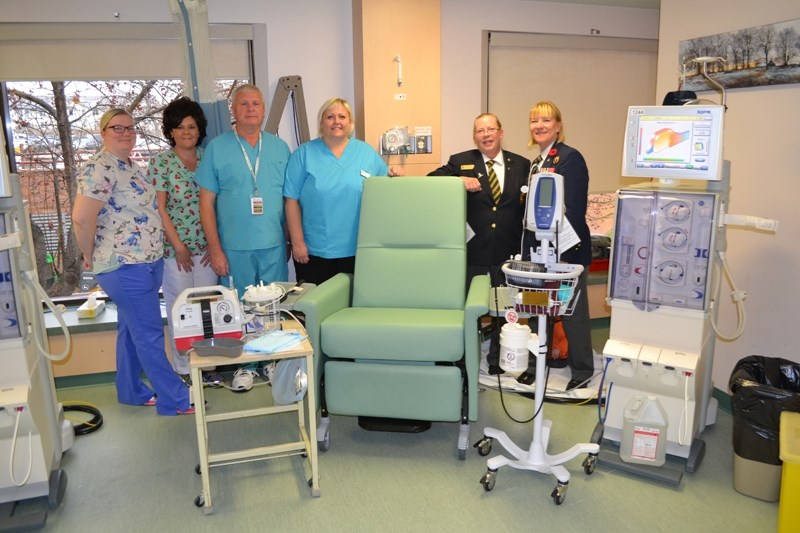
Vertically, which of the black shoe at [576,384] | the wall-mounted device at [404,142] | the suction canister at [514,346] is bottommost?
the black shoe at [576,384]

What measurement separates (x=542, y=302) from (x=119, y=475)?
1.92 meters

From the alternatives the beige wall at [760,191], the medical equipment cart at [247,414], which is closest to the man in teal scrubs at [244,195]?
the medical equipment cart at [247,414]

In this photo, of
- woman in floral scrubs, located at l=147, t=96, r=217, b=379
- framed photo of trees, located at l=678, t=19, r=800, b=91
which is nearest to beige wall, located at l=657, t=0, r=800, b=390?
framed photo of trees, located at l=678, t=19, r=800, b=91

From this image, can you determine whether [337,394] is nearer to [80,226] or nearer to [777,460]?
[80,226]

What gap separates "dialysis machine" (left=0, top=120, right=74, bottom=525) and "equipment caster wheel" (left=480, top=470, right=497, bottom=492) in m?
1.67

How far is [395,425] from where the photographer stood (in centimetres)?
286

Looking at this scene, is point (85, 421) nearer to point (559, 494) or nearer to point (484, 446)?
point (484, 446)

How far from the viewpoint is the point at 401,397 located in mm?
2727

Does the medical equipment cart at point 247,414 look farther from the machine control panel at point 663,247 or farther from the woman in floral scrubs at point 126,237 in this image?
the machine control panel at point 663,247

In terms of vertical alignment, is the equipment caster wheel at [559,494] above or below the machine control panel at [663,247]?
below

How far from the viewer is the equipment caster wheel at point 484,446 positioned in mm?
2715

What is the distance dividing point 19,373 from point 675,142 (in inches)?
108

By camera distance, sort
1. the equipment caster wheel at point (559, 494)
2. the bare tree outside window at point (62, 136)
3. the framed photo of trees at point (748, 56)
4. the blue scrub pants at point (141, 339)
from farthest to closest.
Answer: the bare tree outside window at point (62, 136), the blue scrub pants at point (141, 339), the framed photo of trees at point (748, 56), the equipment caster wheel at point (559, 494)

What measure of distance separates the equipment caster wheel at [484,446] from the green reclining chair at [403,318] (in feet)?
0.24
